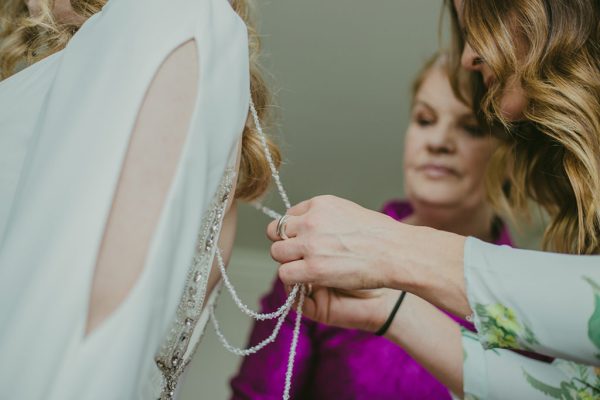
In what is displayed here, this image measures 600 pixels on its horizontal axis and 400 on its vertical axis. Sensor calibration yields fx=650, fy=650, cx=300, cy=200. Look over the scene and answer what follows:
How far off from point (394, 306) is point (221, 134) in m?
0.47

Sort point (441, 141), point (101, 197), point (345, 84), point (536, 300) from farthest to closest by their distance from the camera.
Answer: point (345, 84)
point (441, 141)
point (536, 300)
point (101, 197)

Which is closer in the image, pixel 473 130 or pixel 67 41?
pixel 67 41

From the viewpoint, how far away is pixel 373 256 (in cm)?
78

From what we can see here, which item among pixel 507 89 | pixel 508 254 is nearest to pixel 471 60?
pixel 507 89

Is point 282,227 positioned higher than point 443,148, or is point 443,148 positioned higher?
point 282,227

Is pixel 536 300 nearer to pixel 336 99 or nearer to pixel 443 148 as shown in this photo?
pixel 443 148

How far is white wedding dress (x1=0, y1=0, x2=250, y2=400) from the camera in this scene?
0.50m

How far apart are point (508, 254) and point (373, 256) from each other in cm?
16

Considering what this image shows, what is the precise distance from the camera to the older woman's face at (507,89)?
0.96 meters

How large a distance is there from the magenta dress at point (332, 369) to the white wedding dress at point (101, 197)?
850 mm

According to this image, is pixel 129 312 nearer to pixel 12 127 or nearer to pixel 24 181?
pixel 24 181

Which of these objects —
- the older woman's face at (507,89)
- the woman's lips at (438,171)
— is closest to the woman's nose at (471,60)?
the older woman's face at (507,89)

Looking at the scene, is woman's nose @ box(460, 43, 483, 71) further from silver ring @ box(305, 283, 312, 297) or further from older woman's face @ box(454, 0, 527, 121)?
silver ring @ box(305, 283, 312, 297)

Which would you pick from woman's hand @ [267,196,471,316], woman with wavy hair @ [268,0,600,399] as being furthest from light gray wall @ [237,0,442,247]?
woman's hand @ [267,196,471,316]
